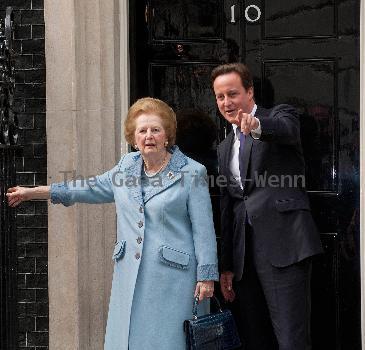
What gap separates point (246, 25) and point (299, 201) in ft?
5.13

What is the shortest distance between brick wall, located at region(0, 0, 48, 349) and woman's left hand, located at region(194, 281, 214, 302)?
156 centimetres

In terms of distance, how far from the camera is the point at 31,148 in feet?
18.3

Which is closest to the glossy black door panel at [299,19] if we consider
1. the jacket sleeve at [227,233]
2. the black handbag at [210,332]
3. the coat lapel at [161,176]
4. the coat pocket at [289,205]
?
the jacket sleeve at [227,233]

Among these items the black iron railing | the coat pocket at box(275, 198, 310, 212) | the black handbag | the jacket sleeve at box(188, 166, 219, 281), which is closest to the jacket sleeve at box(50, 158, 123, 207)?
the black iron railing

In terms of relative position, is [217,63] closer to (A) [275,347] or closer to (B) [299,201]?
(B) [299,201]

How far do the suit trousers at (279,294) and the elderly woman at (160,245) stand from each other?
46 cm

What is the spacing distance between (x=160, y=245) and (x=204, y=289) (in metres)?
0.36

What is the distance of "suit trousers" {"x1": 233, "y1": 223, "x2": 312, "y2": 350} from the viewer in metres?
4.75

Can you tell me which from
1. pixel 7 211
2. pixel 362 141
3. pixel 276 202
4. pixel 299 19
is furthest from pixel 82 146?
pixel 362 141

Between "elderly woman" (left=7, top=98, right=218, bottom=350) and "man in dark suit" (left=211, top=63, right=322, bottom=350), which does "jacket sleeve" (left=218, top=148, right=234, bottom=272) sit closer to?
"man in dark suit" (left=211, top=63, right=322, bottom=350)

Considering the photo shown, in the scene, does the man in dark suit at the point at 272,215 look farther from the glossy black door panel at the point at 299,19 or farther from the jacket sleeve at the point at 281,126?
the glossy black door panel at the point at 299,19

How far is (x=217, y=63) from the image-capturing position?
575 centimetres

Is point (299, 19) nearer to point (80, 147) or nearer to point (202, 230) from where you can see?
point (80, 147)

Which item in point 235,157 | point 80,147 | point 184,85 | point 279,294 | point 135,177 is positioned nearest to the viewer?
point 135,177
